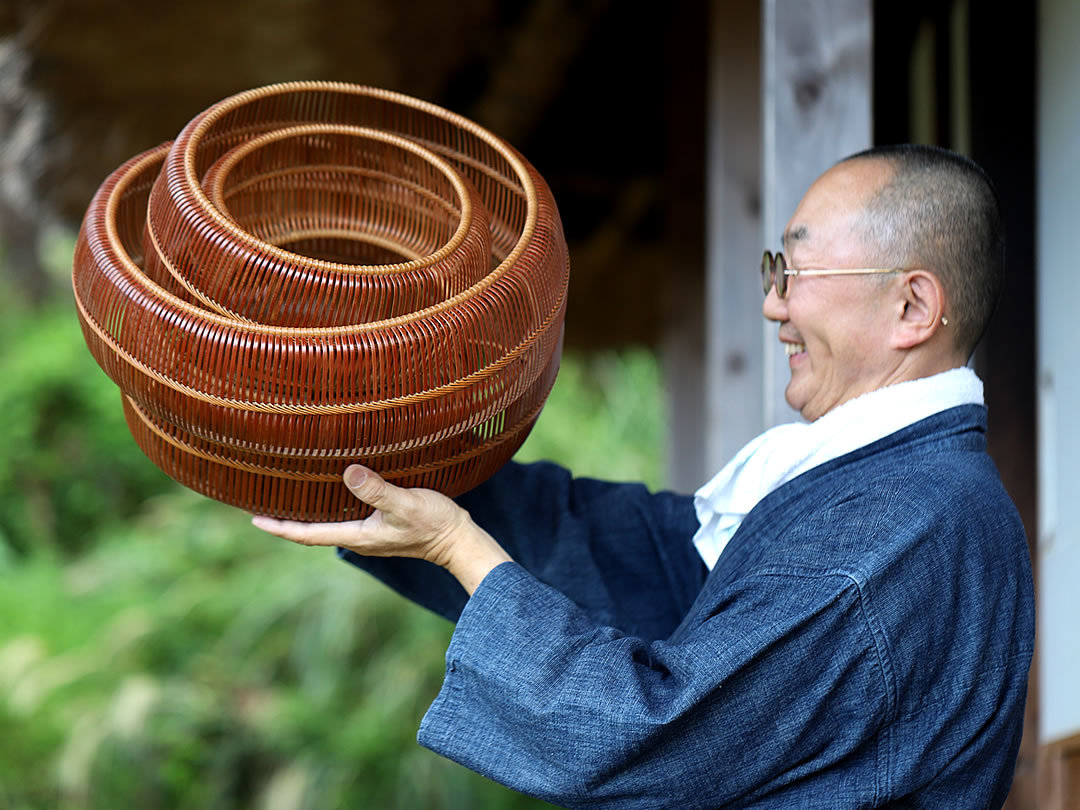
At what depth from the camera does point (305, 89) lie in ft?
3.73

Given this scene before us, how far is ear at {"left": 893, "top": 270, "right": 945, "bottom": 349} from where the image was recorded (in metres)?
1.07

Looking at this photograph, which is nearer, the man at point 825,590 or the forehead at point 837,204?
the man at point 825,590

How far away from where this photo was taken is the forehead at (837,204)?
1088mm

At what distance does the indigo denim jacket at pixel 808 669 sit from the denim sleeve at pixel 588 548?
0.23 meters

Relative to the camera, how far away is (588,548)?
1285 millimetres

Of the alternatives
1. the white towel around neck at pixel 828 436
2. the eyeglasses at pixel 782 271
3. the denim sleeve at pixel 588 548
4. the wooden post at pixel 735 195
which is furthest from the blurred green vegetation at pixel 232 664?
the eyeglasses at pixel 782 271

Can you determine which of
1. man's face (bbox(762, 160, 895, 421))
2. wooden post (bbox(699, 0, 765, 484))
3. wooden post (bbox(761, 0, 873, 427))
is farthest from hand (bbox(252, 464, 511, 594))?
wooden post (bbox(699, 0, 765, 484))

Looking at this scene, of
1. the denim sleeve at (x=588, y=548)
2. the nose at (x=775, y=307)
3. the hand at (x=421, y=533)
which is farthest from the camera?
the denim sleeve at (x=588, y=548)

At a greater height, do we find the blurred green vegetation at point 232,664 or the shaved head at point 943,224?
the shaved head at point 943,224

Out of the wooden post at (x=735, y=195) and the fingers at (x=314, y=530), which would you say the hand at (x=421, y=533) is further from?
the wooden post at (x=735, y=195)

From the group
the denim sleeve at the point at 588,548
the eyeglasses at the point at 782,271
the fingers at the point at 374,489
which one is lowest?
the denim sleeve at the point at 588,548

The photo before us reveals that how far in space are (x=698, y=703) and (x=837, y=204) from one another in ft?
1.61

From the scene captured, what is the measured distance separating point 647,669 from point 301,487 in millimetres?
320

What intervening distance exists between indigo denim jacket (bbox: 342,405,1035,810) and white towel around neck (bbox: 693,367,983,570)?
0.05ft
